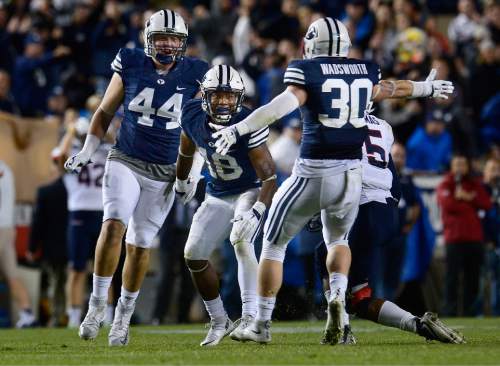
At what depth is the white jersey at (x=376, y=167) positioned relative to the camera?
7.38m

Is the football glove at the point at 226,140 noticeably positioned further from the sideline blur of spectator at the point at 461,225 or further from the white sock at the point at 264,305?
the sideline blur of spectator at the point at 461,225

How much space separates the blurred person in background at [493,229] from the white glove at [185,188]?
4853 millimetres

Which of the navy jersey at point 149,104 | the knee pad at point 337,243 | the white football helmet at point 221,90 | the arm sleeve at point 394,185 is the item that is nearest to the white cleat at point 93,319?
the navy jersey at point 149,104

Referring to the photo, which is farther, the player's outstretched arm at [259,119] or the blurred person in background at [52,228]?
the blurred person in background at [52,228]

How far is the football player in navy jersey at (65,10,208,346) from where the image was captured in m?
7.37

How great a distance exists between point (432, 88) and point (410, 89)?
18 centimetres

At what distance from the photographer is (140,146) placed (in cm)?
753

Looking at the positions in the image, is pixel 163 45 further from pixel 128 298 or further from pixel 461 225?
pixel 461 225

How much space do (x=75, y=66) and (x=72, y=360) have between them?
8.46 m

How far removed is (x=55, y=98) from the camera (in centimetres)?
1342

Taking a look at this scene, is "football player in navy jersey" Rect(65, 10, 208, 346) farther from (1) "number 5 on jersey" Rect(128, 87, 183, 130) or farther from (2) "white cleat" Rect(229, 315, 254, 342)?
(2) "white cleat" Rect(229, 315, 254, 342)

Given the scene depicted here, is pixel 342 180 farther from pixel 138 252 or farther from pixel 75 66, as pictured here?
pixel 75 66

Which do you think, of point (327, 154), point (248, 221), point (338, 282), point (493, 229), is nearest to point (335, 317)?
point (338, 282)

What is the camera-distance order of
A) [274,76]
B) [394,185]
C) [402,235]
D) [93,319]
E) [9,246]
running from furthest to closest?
[274,76] → [402,235] → [9,246] → [394,185] → [93,319]
